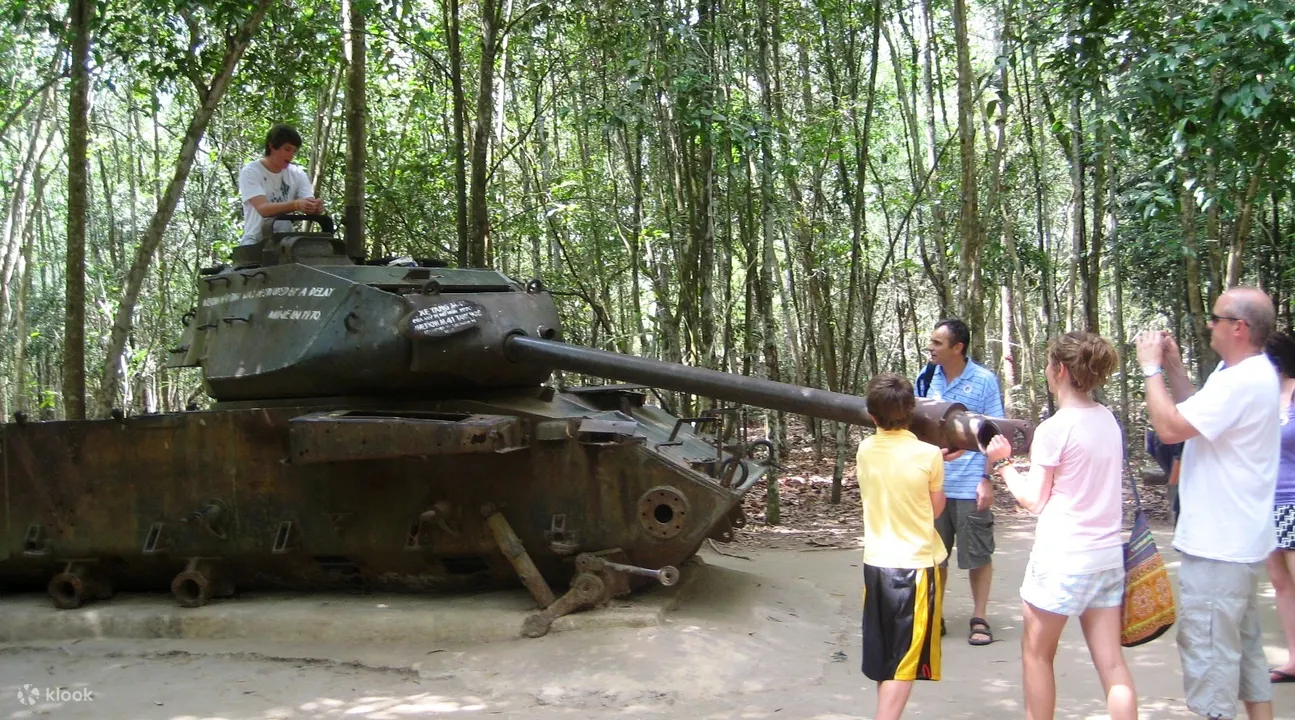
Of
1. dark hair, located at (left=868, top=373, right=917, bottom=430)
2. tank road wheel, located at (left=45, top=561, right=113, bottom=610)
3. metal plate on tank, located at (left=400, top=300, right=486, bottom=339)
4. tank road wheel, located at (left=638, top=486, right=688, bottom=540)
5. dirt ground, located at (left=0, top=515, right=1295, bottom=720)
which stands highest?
metal plate on tank, located at (left=400, top=300, right=486, bottom=339)

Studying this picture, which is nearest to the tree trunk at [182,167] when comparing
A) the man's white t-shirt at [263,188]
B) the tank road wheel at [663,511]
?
the man's white t-shirt at [263,188]

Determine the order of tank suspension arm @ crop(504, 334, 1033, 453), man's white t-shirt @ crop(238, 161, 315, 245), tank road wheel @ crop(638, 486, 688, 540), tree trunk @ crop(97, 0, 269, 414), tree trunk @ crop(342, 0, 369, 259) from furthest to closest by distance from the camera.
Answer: tree trunk @ crop(342, 0, 369, 259) → tree trunk @ crop(97, 0, 269, 414) → man's white t-shirt @ crop(238, 161, 315, 245) → tank road wheel @ crop(638, 486, 688, 540) → tank suspension arm @ crop(504, 334, 1033, 453)

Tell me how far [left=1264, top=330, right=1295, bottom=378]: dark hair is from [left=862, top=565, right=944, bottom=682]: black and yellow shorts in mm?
2088

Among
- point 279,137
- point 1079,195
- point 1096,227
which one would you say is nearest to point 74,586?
point 279,137

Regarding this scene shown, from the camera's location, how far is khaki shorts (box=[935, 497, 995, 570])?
5809mm

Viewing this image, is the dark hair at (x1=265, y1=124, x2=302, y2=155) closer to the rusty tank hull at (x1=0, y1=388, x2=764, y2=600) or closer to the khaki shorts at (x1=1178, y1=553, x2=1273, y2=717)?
the rusty tank hull at (x1=0, y1=388, x2=764, y2=600)

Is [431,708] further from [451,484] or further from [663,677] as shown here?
[451,484]

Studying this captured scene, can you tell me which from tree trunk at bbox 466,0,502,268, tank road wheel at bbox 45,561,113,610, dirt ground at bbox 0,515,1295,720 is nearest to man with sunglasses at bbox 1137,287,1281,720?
dirt ground at bbox 0,515,1295,720

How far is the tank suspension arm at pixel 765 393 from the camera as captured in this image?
447cm

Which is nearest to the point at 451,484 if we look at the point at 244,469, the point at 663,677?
the point at 244,469

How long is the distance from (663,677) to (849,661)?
1.09 m

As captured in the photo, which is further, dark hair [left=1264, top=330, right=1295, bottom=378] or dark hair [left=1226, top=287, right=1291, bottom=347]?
dark hair [left=1264, top=330, right=1295, bottom=378]

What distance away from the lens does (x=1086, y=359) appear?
3.71 metres

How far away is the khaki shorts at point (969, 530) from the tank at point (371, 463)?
1.19 meters
